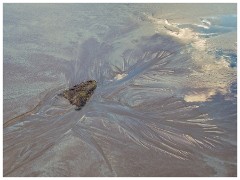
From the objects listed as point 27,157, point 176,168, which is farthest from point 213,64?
point 27,157

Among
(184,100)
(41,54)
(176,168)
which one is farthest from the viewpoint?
(41,54)

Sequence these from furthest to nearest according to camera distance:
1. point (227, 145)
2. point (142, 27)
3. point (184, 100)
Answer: point (142, 27) < point (184, 100) < point (227, 145)

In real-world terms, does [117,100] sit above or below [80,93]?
below

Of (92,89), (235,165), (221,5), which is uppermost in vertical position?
(221,5)

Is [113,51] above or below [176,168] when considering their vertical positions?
above

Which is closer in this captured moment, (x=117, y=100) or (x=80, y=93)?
(x=117, y=100)

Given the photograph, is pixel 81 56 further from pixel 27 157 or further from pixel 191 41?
pixel 27 157
